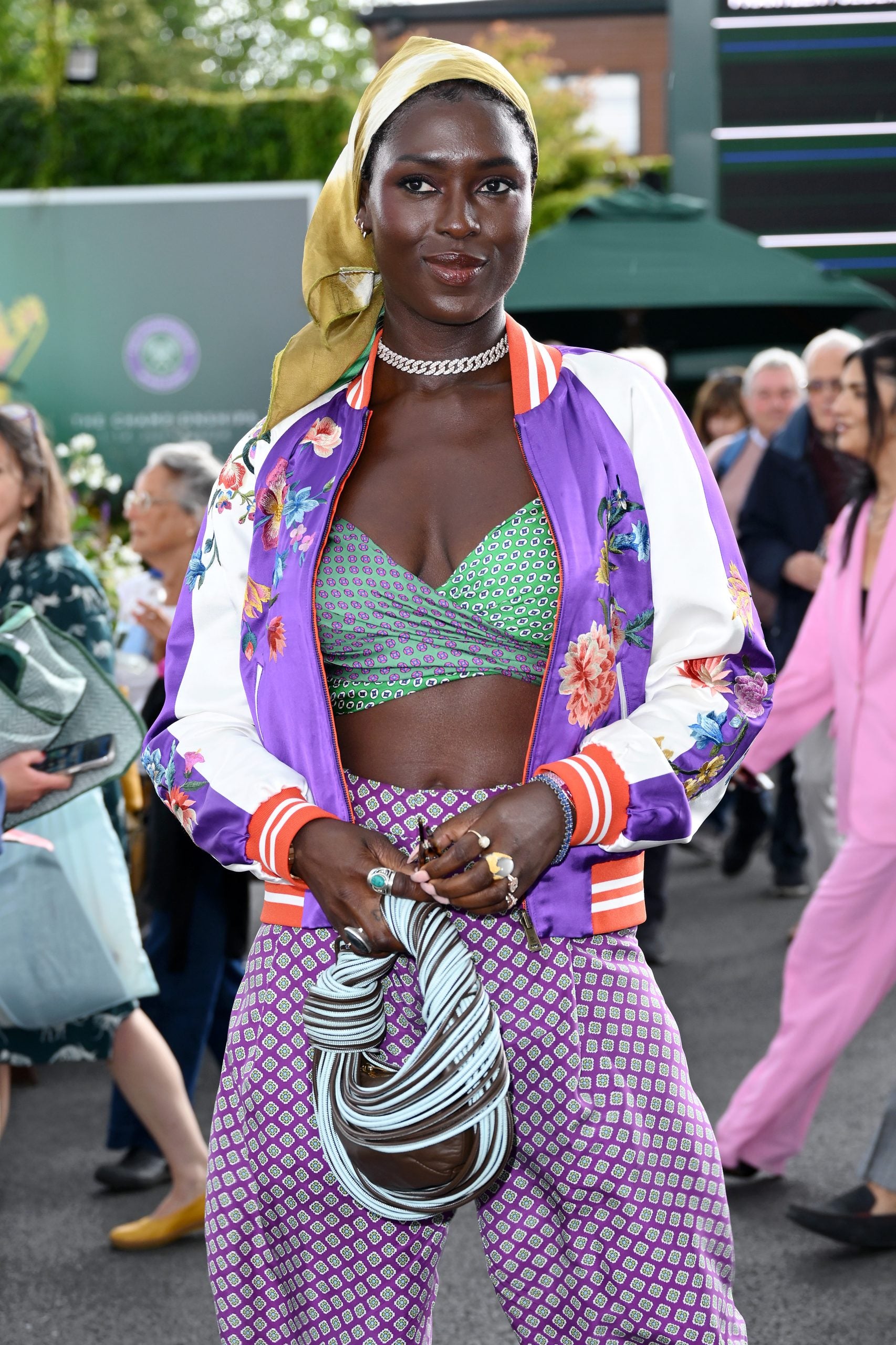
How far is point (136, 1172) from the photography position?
4387mm

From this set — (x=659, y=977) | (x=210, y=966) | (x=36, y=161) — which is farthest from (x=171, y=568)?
(x=36, y=161)

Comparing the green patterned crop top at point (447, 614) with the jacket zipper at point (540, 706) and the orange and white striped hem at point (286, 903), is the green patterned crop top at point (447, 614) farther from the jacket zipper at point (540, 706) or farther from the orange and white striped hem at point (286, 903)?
the orange and white striped hem at point (286, 903)

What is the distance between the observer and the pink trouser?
393cm

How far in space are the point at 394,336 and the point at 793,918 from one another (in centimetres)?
553

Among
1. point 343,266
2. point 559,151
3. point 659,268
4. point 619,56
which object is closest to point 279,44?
point 619,56

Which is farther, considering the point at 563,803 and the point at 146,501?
the point at 146,501

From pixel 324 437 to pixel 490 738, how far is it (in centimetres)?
42

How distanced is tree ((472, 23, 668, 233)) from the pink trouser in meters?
12.9

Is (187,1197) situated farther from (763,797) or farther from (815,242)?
(815,242)

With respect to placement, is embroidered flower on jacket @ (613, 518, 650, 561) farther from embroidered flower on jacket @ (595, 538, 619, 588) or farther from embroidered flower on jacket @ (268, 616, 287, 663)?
embroidered flower on jacket @ (268, 616, 287, 663)

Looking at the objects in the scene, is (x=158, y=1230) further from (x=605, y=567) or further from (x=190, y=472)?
(x=605, y=567)

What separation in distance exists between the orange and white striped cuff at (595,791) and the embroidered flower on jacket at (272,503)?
18.0 inches

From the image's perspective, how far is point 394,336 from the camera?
1.97 m

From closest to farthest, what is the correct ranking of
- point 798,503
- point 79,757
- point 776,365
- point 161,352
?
point 79,757 < point 798,503 < point 776,365 < point 161,352
